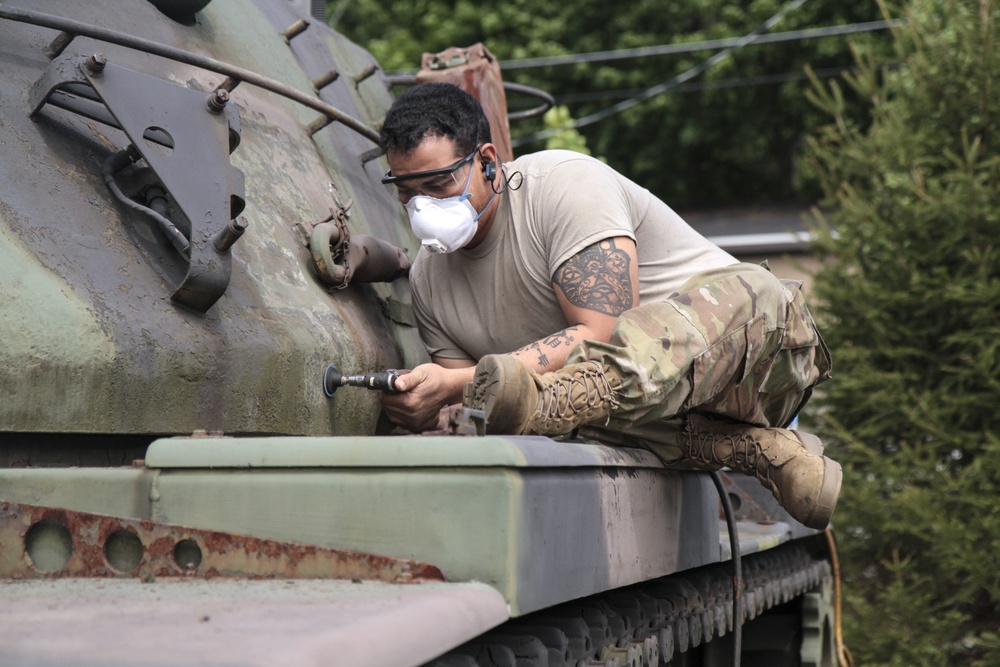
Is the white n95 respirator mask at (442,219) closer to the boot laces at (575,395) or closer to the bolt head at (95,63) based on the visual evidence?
the boot laces at (575,395)

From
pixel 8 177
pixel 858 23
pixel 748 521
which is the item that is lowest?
pixel 748 521

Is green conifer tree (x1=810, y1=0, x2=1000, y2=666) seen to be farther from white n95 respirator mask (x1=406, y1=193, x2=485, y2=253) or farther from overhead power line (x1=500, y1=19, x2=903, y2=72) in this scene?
overhead power line (x1=500, y1=19, x2=903, y2=72)

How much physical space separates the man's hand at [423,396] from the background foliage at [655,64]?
18.5 m

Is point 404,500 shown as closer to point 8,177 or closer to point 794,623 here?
point 8,177

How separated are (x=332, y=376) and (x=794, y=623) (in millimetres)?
3347

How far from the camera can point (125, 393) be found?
2443 millimetres

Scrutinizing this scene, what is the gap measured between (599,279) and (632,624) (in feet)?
2.64

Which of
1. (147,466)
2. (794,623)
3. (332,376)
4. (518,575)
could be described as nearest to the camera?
(518,575)

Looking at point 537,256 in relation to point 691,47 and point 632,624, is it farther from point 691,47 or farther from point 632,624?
point 691,47

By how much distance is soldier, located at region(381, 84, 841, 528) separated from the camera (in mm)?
2867

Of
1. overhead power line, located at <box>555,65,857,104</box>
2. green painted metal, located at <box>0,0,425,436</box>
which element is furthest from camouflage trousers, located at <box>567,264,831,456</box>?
overhead power line, located at <box>555,65,857,104</box>

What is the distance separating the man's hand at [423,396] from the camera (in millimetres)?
3064

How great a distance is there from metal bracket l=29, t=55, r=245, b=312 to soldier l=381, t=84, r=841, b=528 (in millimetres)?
536

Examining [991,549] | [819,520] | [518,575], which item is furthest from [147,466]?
[991,549]
